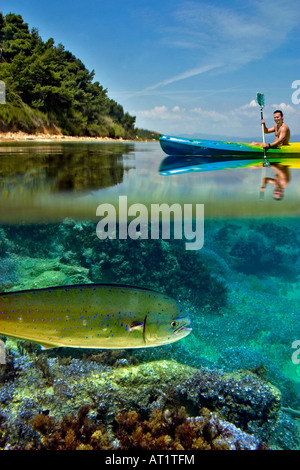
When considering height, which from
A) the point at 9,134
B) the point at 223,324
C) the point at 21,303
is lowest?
the point at 223,324

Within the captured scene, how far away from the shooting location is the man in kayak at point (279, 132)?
8.22 metres

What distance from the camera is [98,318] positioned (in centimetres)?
208

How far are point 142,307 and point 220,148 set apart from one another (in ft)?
23.1

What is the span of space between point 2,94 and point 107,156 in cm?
863

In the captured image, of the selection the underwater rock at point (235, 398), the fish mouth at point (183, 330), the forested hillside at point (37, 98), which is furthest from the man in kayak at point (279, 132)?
the forested hillside at point (37, 98)

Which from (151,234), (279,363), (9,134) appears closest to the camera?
(279,363)

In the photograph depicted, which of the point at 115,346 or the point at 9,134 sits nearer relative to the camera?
the point at 115,346

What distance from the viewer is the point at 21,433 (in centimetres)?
383

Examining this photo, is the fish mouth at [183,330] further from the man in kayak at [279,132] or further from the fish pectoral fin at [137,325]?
the man in kayak at [279,132]

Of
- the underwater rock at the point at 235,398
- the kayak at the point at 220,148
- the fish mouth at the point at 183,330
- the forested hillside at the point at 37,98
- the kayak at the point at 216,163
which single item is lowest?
the underwater rock at the point at 235,398

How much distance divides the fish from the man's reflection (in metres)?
6.61

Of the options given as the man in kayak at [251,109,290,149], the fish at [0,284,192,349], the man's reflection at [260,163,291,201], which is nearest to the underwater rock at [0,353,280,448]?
the fish at [0,284,192,349]
